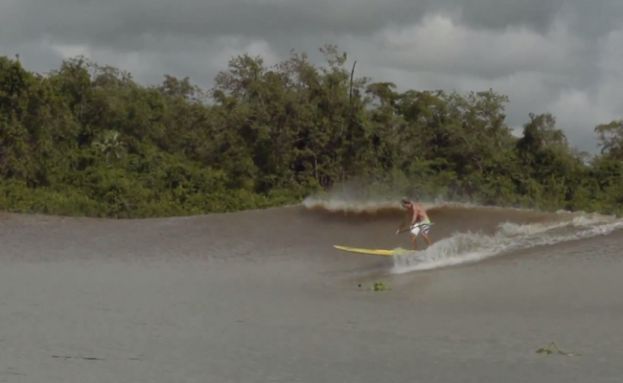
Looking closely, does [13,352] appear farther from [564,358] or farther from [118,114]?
[118,114]

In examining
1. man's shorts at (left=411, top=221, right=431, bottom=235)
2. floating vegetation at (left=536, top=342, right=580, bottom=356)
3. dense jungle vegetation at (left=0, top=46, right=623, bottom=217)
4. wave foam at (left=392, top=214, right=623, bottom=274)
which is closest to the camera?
floating vegetation at (left=536, top=342, right=580, bottom=356)

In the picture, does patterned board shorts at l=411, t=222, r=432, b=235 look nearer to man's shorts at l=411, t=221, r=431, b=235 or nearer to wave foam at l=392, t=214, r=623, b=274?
man's shorts at l=411, t=221, r=431, b=235

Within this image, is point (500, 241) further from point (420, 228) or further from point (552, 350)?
point (552, 350)

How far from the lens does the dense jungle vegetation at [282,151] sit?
38.8 m

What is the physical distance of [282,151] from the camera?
139 ft

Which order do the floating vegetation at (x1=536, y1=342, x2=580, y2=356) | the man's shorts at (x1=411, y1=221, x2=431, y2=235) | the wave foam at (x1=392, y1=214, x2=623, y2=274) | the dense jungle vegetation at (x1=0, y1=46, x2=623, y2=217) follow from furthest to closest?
the dense jungle vegetation at (x1=0, y1=46, x2=623, y2=217)
the man's shorts at (x1=411, y1=221, x2=431, y2=235)
the wave foam at (x1=392, y1=214, x2=623, y2=274)
the floating vegetation at (x1=536, y1=342, x2=580, y2=356)

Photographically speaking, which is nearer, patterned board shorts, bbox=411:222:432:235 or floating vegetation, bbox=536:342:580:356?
floating vegetation, bbox=536:342:580:356

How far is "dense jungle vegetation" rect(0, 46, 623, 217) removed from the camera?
38812mm

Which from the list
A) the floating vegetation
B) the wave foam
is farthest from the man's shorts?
the floating vegetation

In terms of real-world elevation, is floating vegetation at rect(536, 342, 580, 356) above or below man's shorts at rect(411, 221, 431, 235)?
below

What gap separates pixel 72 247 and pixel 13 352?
1481 centimetres

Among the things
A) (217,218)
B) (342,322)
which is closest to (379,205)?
(217,218)

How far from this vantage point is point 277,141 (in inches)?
1671

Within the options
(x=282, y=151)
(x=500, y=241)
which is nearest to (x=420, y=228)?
(x=500, y=241)
